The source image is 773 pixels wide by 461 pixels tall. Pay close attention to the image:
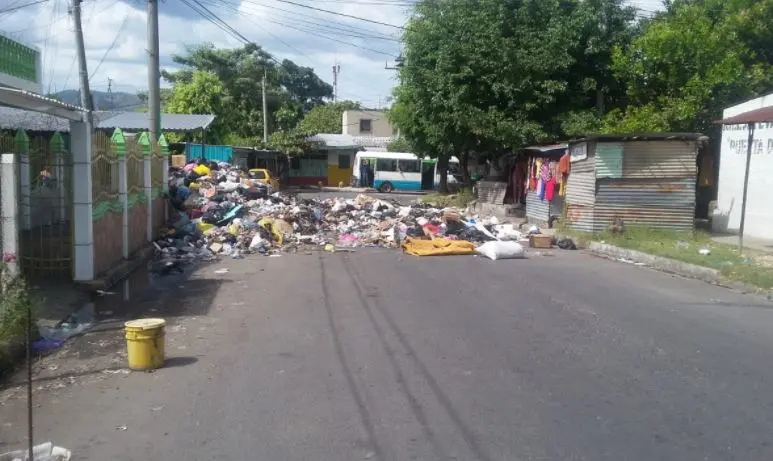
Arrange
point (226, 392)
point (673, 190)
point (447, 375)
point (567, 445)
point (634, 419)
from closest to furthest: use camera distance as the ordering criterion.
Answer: point (567, 445) < point (634, 419) < point (226, 392) < point (447, 375) < point (673, 190)

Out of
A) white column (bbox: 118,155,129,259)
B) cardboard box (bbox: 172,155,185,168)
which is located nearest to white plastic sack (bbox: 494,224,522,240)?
white column (bbox: 118,155,129,259)

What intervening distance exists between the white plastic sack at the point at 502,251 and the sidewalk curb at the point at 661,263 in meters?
2.28

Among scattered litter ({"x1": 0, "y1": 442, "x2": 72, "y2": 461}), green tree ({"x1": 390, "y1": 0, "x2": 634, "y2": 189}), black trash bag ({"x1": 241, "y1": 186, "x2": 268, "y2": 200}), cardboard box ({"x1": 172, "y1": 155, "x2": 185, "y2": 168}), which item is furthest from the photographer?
cardboard box ({"x1": 172, "y1": 155, "x2": 185, "y2": 168})

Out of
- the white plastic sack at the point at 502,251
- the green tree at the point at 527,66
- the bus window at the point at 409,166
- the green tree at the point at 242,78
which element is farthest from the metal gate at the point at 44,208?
the green tree at the point at 242,78

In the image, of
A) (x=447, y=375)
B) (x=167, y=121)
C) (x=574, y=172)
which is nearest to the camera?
(x=447, y=375)

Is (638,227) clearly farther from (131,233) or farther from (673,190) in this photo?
(131,233)

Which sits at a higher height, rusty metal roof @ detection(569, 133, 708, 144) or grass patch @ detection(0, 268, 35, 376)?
rusty metal roof @ detection(569, 133, 708, 144)

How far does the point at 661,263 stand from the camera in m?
15.7

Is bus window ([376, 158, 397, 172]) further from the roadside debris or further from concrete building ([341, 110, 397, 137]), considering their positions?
the roadside debris

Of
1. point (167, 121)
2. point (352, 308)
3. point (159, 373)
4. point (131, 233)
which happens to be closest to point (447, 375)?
point (159, 373)

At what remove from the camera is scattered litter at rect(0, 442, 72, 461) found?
16.4 feet

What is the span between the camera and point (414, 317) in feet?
32.9

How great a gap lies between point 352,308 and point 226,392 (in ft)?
14.1

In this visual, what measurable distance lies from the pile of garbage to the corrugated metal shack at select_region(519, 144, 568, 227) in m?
1.85
